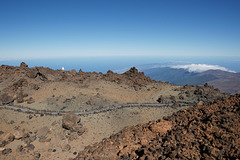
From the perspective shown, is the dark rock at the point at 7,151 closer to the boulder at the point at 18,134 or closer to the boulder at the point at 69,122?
the boulder at the point at 18,134

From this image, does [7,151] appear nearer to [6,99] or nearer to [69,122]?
[69,122]

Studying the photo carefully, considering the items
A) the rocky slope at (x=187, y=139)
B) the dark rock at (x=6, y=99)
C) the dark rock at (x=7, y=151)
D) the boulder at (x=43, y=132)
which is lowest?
the dark rock at (x=7, y=151)

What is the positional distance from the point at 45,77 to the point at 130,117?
92.6ft

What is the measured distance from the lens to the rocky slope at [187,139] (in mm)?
8273

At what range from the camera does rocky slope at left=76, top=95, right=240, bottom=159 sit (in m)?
8.27

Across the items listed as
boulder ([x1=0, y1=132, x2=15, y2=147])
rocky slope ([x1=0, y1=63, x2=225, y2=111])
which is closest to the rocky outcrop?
rocky slope ([x1=0, y1=63, x2=225, y2=111])

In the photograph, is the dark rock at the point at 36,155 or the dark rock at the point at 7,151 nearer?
the dark rock at the point at 36,155

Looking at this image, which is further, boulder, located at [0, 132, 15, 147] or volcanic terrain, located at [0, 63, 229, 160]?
boulder, located at [0, 132, 15, 147]

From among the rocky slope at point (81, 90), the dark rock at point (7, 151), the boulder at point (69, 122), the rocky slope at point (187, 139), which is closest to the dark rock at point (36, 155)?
the dark rock at point (7, 151)

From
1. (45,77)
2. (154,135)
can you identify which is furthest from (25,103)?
(154,135)

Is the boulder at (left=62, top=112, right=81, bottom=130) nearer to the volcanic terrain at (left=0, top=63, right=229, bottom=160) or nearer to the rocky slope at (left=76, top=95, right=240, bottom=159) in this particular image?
the volcanic terrain at (left=0, top=63, right=229, bottom=160)

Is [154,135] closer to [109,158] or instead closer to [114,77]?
[109,158]

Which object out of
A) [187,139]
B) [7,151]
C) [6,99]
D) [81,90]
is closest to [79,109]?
[81,90]

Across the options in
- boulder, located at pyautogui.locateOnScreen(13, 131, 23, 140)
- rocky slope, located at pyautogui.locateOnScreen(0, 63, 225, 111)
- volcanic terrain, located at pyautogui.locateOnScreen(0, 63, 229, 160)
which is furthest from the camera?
rocky slope, located at pyautogui.locateOnScreen(0, 63, 225, 111)
